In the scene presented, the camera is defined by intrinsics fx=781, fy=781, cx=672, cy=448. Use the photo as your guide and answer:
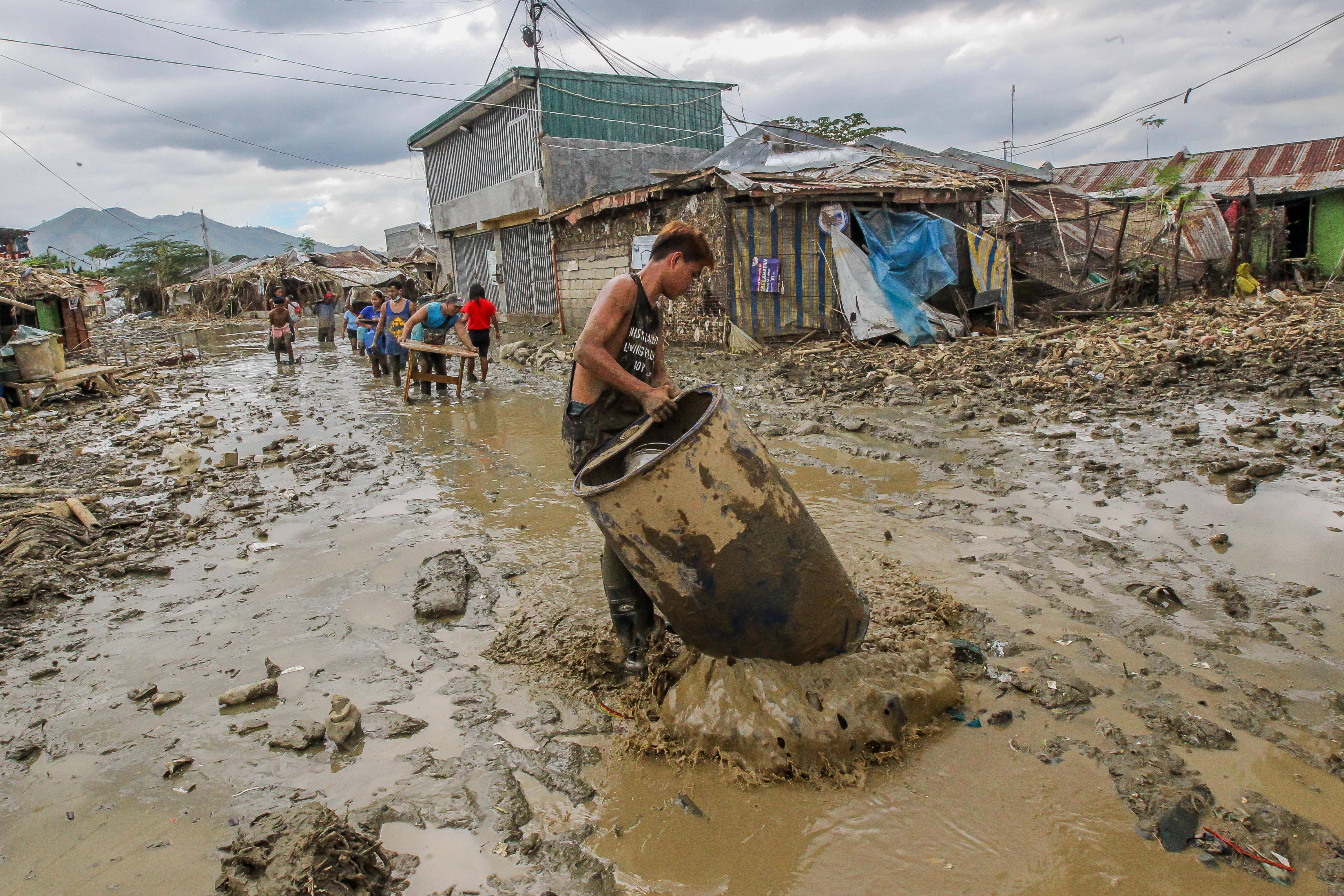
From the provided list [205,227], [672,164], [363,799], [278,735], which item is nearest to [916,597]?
[363,799]

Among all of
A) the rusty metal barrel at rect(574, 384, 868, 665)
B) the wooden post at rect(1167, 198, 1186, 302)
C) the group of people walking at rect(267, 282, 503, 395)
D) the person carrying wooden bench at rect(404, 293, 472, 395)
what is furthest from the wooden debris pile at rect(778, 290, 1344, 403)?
the rusty metal barrel at rect(574, 384, 868, 665)

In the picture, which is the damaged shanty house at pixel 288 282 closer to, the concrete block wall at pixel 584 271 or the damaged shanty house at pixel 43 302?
the damaged shanty house at pixel 43 302

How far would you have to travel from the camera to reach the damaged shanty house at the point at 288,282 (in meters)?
33.0

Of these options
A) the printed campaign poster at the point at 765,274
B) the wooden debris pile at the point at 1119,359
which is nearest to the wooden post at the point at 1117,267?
the wooden debris pile at the point at 1119,359

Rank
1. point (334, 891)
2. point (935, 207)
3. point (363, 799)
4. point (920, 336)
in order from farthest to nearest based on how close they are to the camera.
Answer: point (935, 207), point (920, 336), point (363, 799), point (334, 891)

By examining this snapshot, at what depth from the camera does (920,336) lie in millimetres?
11211

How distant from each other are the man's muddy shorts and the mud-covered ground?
4.26 metres

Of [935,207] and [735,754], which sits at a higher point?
[935,207]

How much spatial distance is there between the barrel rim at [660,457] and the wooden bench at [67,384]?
38.2 feet

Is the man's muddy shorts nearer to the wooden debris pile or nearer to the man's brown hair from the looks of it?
the wooden debris pile

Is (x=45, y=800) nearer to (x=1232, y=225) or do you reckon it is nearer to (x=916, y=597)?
(x=916, y=597)

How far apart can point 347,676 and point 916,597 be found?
2254mm

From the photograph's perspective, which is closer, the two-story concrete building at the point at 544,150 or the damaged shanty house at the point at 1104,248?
the damaged shanty house at the point at 1104,248

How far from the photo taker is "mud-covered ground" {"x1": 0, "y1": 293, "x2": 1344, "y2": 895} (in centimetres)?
196
